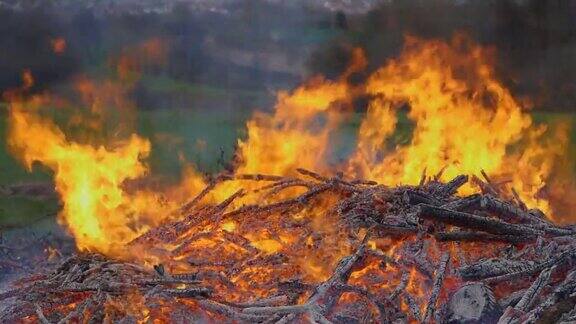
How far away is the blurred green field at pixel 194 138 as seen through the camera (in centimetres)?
770

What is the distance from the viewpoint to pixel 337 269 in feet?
15.1

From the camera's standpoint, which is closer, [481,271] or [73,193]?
[481,271]

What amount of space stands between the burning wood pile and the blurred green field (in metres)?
2.08

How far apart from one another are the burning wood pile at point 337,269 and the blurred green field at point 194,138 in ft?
6.84

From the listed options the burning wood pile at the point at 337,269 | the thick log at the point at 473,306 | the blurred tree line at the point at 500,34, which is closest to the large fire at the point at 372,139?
the blurred tree line at the point at 500,34

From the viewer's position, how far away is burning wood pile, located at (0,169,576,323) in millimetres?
4316

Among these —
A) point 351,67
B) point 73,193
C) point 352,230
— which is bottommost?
point 73,193

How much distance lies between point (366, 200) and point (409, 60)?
277cm

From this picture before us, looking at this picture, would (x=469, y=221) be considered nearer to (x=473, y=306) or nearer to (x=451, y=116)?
(x=473, y=306)

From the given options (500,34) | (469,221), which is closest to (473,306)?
(469,221)

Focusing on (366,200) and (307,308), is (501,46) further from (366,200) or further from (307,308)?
(307,308)

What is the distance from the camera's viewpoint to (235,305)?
4.36m

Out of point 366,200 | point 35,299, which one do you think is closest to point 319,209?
point 366,200

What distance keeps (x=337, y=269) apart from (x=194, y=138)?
369cm
